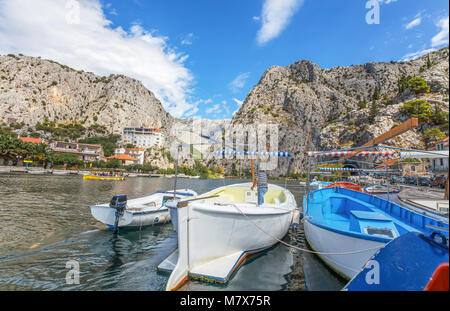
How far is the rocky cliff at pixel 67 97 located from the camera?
296ft

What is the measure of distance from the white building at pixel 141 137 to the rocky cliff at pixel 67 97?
425 cm

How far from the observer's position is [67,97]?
10531 cm

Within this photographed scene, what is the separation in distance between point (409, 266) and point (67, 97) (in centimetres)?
13834

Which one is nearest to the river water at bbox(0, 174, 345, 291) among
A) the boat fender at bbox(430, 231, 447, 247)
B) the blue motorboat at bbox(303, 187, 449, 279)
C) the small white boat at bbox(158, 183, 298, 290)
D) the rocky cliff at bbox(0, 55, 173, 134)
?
the small white boat at bbox(158, 183, 298, 290)

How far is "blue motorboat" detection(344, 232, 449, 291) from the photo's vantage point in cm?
196

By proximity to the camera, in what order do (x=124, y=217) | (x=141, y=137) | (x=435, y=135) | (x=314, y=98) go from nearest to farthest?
(x=435, y=135), (x=124, y=217), (x=314, y=98), (x=141, y=137)

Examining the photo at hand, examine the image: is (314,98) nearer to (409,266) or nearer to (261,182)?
(261,182)

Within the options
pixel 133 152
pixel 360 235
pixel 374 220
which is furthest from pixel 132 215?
pixel 133 152

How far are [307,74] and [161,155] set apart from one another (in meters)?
88.2

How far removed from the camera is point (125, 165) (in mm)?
80125

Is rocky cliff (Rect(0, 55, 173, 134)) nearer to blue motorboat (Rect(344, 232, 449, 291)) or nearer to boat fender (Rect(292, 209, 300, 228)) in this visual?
boat fender (Rect(292, 209, 300, 228))

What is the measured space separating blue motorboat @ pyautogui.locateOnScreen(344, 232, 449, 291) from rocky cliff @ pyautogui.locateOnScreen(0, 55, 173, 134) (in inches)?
4930
